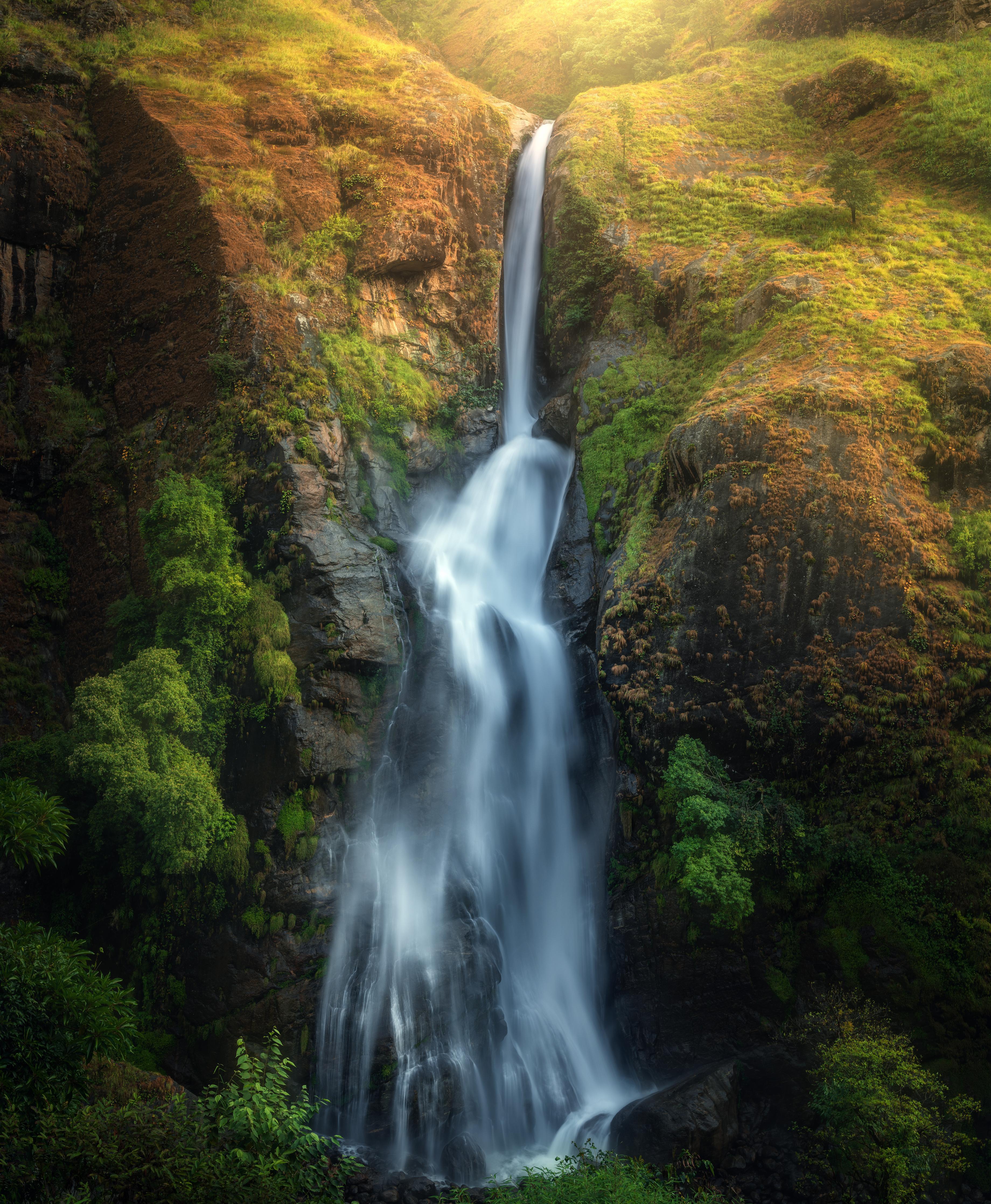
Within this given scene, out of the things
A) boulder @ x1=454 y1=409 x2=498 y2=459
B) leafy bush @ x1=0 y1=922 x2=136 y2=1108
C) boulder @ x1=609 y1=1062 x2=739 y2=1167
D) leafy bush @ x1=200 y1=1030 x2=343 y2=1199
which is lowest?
boulder @ x1=609 y1=1062 x2=739 y2=1167

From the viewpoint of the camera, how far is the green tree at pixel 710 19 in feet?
93.6

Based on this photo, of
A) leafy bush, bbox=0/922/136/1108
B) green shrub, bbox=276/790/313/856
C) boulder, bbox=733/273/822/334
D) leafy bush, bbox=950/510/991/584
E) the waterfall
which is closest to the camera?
leafy bush, bbox=0/922/136/1108

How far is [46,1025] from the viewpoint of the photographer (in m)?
6.85

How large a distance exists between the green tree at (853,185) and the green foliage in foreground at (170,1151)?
21.0 metres

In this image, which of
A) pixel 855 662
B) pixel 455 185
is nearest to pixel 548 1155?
pixel 855 662

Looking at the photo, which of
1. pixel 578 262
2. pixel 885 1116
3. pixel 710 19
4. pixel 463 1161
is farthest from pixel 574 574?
pixel 710 19

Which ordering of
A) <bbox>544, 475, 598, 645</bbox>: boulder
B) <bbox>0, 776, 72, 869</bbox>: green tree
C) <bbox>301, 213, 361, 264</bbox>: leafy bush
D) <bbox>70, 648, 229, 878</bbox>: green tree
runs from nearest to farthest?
1. <bbox>0, 776, 72, 869</bbox>: green tree
2. <bbox>70, 648, 229, 878</bbox>: green tree
3. <bbox>544, 475, 598, 645</bbox>: boulder
4. <bbox>301, 213, 361, 264</bbox>: leafy bush

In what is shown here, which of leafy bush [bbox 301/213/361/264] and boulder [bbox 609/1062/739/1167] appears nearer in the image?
boulder [bbox 609/1062/739/1167]

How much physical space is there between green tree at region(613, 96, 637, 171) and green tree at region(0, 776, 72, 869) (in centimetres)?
2351

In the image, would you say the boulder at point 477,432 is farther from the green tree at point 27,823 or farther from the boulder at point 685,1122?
the boulder at point 685,1122

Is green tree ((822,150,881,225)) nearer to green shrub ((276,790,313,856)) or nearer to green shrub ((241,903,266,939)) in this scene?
green shrub ((276,790,313,856))

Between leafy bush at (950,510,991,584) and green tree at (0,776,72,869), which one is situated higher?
leafy bush at (950,510,991,584)

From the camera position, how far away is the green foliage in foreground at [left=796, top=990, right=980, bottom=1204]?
898cm

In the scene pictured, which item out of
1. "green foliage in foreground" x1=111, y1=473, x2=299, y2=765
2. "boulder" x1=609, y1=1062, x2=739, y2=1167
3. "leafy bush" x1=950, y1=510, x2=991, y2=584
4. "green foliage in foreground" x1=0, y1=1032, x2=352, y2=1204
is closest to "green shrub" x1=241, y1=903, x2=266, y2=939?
"green foliage in foreground" x1=111, y1=473, x2=299, y2=765
